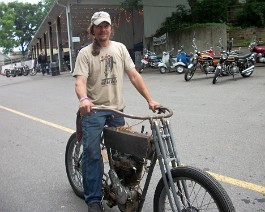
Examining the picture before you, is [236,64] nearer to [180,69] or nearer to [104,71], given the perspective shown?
[180,69]

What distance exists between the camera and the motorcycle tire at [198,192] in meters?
2.55

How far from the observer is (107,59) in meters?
3.37

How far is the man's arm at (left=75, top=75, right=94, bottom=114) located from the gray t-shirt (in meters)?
0.06

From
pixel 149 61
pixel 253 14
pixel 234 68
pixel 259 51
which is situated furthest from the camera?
pixel 253 14

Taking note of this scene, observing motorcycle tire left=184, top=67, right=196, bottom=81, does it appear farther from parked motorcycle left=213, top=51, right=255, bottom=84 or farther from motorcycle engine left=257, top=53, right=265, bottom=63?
motorcycle engine left=257, top=53, right=265, bottom=63

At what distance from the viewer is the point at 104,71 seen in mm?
3385

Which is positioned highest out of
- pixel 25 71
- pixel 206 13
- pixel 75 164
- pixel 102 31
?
pixel 206 13

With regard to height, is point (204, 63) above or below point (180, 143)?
above

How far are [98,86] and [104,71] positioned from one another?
0.50 ft

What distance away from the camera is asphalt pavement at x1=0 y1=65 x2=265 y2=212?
13.5 ft

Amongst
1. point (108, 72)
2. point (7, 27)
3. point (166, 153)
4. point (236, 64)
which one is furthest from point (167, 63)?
point (7, 27)

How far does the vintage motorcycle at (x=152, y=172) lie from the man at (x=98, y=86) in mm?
116

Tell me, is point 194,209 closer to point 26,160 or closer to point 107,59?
point 107,59

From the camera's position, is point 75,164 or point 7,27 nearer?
point 75,164
